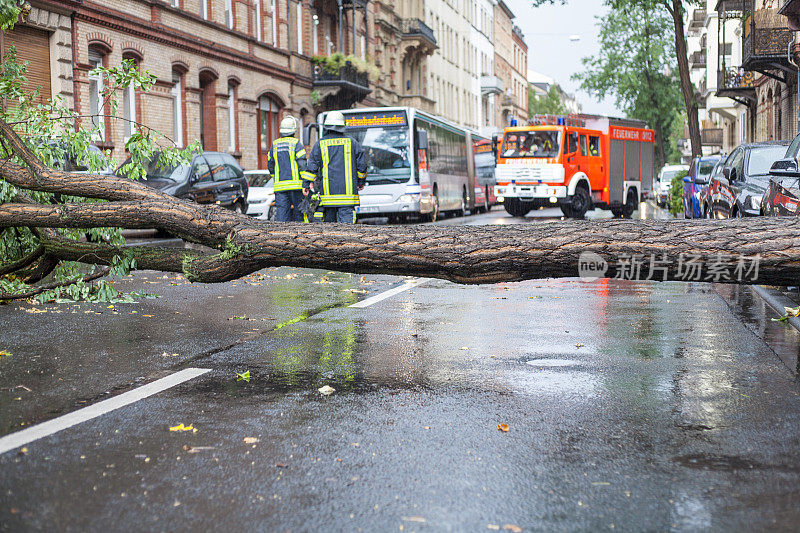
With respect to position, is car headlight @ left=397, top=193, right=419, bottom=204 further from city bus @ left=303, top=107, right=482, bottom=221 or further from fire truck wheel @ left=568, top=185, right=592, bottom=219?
fire truck wheel @ left=568, top=185, right=592, bottom=219

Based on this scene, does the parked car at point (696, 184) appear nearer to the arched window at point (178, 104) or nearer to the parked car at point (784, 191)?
the parked car at point (784, 191)

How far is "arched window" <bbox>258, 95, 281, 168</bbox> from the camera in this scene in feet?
114

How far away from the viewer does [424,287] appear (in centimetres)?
1110

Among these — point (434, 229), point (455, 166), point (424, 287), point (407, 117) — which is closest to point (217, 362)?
point (434, 229)

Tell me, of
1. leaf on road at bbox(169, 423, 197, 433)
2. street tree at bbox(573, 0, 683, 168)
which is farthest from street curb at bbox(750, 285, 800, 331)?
street tree at bbox(573, 0, 683, 168)

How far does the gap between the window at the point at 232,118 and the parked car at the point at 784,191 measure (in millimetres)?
23800

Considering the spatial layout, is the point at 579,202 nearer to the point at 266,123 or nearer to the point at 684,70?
the point at 684,70

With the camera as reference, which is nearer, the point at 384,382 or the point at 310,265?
the point at 384,382

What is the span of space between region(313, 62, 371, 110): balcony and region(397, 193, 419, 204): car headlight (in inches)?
568

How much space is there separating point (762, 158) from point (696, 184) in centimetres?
285

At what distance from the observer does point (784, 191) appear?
941cm

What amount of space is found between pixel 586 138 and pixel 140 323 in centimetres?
2259

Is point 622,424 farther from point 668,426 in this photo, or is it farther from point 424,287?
point 424,287

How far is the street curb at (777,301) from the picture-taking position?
8.11 m
